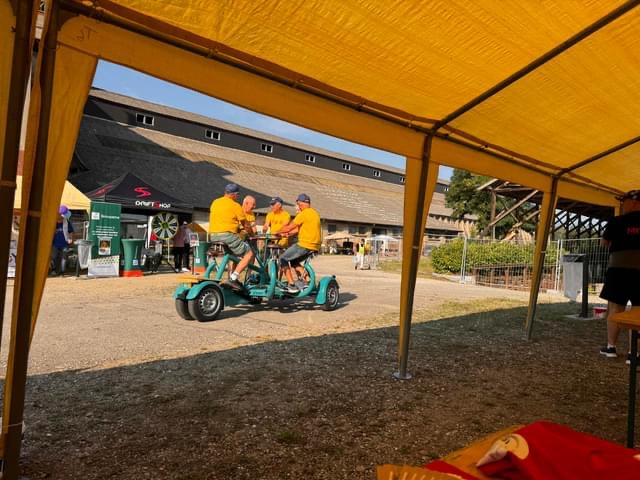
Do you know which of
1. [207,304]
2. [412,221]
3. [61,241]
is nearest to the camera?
[412,221]

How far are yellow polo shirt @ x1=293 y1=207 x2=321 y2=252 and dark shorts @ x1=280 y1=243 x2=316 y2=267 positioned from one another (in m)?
0.09

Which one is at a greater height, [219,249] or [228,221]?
[228,221]

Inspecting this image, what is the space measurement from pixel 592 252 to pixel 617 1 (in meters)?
11.3

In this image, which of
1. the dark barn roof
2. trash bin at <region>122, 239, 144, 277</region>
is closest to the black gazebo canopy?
trash bin at <region>122, 239, 144, 277</region>

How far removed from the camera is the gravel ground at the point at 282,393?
97.7 inches

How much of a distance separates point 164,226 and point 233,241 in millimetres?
9635

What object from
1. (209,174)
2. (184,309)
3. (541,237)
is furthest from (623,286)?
(209,174)

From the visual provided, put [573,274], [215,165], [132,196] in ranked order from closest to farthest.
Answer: [573,274]
[132,196]
[215,165]

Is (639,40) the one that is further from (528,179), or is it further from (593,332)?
(593,332)

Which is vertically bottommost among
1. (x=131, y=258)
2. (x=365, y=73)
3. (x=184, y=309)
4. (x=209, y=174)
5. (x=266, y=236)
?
(x=184, y=309)

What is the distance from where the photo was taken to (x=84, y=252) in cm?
1194

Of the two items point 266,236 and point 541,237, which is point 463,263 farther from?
point 266,236

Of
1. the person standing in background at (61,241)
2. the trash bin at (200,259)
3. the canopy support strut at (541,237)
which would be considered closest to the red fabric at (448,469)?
the canopy support strut at (541,237)

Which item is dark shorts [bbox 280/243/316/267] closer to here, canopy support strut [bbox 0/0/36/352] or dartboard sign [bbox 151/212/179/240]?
canopy support strut [bbox 0/0/36/352]
